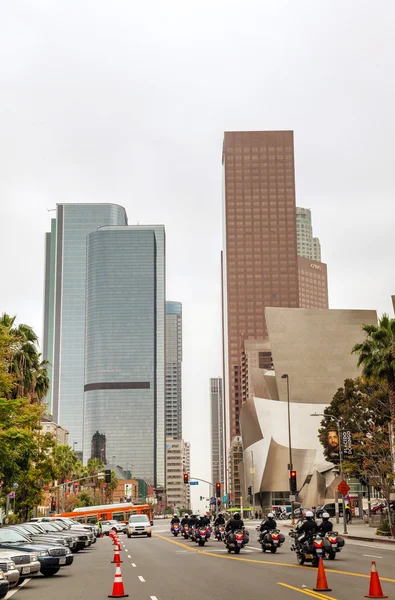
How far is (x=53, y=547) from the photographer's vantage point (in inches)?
965

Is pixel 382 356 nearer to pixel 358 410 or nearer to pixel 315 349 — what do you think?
pixel 358 410

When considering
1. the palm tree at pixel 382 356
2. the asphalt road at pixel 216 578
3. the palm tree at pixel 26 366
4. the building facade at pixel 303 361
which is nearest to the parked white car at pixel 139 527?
the palm tree at pixel 26 366

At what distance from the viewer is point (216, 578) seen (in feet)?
68.7

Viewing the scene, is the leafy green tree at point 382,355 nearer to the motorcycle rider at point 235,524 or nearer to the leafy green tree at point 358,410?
the leafy green tree at point 358,410

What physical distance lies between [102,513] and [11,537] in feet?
215

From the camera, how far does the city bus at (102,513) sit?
8331 cm

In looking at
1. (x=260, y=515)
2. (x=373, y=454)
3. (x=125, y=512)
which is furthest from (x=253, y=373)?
(x=373, y=454)

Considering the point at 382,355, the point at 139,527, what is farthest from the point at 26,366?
the point at 382,355

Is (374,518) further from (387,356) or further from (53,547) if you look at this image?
(53,547)

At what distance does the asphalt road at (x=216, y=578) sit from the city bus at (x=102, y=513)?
53.9 metres

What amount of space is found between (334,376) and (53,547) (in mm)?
117462

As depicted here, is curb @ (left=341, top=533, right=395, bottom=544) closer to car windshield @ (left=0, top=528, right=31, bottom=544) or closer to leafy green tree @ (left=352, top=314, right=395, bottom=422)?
leafy green tree @ (left=352, top=314, right=395, bottom=422)

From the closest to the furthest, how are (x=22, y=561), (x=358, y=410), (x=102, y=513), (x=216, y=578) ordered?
(x=22, y=561), (x=216, y=578), (x=358, y=410), (x=102, y=513)

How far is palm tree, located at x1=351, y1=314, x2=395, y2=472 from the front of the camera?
51.9m
